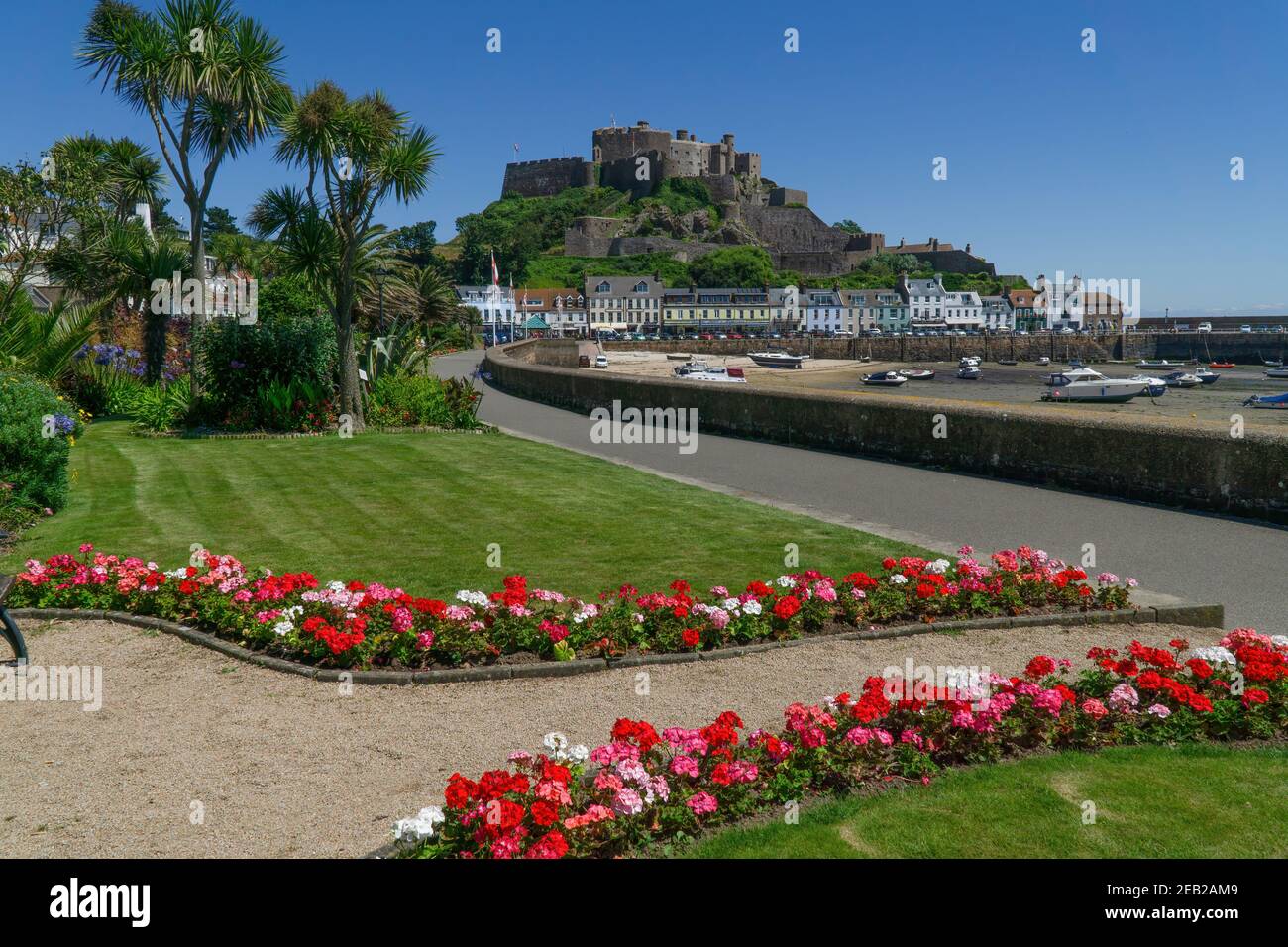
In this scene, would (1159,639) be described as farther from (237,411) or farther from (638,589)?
(237,411)

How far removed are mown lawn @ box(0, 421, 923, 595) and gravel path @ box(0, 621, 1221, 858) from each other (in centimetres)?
179

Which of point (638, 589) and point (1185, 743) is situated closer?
point (1185, 743)

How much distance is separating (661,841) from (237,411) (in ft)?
55.1

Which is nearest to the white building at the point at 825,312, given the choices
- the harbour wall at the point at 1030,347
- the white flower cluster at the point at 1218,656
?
the harbour wall at the point at 1030,347

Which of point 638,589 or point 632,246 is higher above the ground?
point 632,246

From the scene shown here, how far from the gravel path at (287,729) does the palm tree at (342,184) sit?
1242 cm

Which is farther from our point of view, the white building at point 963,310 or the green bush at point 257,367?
the white building at point 963,310

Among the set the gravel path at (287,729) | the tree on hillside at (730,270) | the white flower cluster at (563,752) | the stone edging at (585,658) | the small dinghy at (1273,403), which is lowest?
the gravel path at (287,729)

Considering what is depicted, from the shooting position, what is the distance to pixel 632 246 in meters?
167

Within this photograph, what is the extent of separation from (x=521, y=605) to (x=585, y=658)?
0.65 metres

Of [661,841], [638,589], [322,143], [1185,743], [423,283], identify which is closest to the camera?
[661,841]

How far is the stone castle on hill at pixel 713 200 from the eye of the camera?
6658 inches

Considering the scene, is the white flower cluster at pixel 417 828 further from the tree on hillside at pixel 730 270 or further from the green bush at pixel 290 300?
the tree on hillside at pixel 730 270
